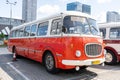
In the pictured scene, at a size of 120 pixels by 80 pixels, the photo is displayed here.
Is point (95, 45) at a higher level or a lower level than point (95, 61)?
higher

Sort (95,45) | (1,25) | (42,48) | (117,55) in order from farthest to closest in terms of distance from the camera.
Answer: (1,25) → (117,55) → (42,48) → (95,45)

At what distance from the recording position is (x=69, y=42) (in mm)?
7598

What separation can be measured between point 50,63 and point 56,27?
1.67 meters

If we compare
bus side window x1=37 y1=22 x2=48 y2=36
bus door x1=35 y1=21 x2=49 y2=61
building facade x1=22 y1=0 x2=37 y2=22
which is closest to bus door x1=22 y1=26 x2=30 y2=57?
bus door x1=35 y1=21 x2=49 y2=61

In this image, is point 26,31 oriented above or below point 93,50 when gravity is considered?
above

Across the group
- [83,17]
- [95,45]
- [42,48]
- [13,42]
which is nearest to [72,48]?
[95,45]

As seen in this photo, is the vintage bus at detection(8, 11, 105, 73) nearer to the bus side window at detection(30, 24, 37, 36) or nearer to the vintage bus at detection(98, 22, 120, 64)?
the bus side window at detection(30, 24, 37, 36)

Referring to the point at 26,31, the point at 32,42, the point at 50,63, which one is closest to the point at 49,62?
the point at 50,63

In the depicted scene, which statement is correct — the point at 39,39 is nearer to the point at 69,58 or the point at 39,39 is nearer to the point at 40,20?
the point at 40,20

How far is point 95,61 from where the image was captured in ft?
26.3

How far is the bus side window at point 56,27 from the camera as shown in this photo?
8133mm

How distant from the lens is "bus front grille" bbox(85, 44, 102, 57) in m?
7.87

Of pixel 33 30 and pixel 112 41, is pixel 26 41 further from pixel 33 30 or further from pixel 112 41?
pixel 112 41

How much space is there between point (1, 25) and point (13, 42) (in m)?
64.4
